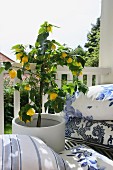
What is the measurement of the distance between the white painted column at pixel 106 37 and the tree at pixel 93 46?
3.0 inches

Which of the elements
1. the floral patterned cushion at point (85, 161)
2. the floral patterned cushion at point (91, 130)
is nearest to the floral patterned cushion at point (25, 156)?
the floral patterned cushion at point (85, 161)

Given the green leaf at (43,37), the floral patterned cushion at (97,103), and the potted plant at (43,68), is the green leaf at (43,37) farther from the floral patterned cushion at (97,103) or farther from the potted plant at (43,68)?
the floral patterned cushion at (97,103)

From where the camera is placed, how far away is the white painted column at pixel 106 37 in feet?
6.05

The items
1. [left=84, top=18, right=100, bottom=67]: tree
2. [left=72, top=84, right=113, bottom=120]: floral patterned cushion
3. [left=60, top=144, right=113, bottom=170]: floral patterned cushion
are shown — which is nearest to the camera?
[left=60, top=144, right=113, bottom=170]: floral patterned cushion

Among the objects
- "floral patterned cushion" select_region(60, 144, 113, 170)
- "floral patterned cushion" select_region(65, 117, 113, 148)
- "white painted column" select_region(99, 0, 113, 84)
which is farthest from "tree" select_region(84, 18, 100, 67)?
"floral patterned cushion" select_region(60, 144, 113, 170)

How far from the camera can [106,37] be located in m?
1.89

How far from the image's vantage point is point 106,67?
1891mm

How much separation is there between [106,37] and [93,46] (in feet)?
Result: 0.47

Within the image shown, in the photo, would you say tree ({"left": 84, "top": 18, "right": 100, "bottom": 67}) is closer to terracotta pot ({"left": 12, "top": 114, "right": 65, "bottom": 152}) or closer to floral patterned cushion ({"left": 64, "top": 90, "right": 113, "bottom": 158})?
floral patterned cushion ({"left": 64, "top": 90, "right": 113, "bottom": 158})

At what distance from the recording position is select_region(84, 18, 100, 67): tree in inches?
77.5

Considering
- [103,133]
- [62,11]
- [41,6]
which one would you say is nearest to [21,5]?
[41,6]

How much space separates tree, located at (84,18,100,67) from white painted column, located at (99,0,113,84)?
0.25 feet

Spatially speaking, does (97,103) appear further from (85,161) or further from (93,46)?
(93,46)

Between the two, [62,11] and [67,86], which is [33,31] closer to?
[62,11]
